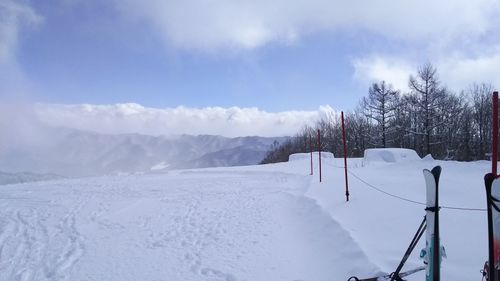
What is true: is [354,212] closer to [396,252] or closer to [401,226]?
[401,226]

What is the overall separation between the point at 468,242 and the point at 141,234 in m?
5.75

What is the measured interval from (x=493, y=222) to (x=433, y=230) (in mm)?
461

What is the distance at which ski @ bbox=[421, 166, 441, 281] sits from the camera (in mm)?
2785

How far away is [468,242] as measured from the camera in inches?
171

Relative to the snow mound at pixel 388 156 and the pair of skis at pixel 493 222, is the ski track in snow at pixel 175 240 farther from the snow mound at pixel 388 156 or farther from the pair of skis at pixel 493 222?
the snow mound at pixel 388 156

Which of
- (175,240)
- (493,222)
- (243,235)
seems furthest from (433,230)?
(175,240)

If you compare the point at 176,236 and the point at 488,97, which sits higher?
the point at 488,97

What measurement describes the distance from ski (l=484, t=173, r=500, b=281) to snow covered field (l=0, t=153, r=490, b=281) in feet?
3.74

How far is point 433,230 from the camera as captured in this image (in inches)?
114

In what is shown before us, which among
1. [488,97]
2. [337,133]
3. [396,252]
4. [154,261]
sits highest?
[488,97]

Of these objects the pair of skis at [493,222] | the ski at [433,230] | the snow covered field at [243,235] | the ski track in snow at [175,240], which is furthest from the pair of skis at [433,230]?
the ski track in snow at [175,240]

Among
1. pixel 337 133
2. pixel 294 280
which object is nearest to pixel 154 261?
pixel 294 280

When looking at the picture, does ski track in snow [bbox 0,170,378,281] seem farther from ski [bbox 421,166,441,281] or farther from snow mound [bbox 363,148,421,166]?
snow mound [bbox 363,148,421,166]

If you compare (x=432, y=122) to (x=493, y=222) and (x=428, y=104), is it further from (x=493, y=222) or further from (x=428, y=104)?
(x=493, y=222)
